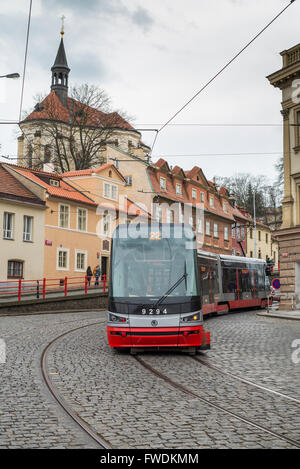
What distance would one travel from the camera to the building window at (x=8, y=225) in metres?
34.5

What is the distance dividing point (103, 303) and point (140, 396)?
2598 cm

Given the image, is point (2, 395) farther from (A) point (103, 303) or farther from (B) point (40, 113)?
(B) point (40, 113)

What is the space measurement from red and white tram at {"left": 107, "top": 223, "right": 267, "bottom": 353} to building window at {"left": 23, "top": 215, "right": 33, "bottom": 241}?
79.1 ft

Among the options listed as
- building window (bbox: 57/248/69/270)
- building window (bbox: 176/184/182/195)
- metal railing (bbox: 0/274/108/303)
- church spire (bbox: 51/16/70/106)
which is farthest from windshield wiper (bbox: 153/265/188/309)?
church spire (bbox: 51/16/70/106)

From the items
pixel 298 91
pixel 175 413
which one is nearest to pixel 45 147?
A: pixel 298 91

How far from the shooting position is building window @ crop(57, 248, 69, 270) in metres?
38.8

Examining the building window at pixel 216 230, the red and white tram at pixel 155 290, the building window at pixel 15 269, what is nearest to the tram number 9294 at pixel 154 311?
the red and white tram at pixel 155 290

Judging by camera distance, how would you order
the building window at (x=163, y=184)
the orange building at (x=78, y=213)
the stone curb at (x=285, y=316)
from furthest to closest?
1. the building window at (x=163, y=184)
2. the orange building at (x=78, y=213)
3. the stone curb at (x=285, y=316)

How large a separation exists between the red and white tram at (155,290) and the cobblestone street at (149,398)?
0.47 meters

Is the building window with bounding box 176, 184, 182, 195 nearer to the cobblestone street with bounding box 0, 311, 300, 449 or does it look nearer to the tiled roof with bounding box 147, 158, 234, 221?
the tiled roof with bounding box 147, 158, 234, 221

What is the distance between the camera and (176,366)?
10953 millimetres

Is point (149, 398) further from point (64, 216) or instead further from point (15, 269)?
point (64, 216)

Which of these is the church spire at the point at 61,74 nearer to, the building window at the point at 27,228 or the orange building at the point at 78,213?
the orange building at the point at 78,213

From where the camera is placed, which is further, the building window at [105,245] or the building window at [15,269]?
the building window at [105,245]
